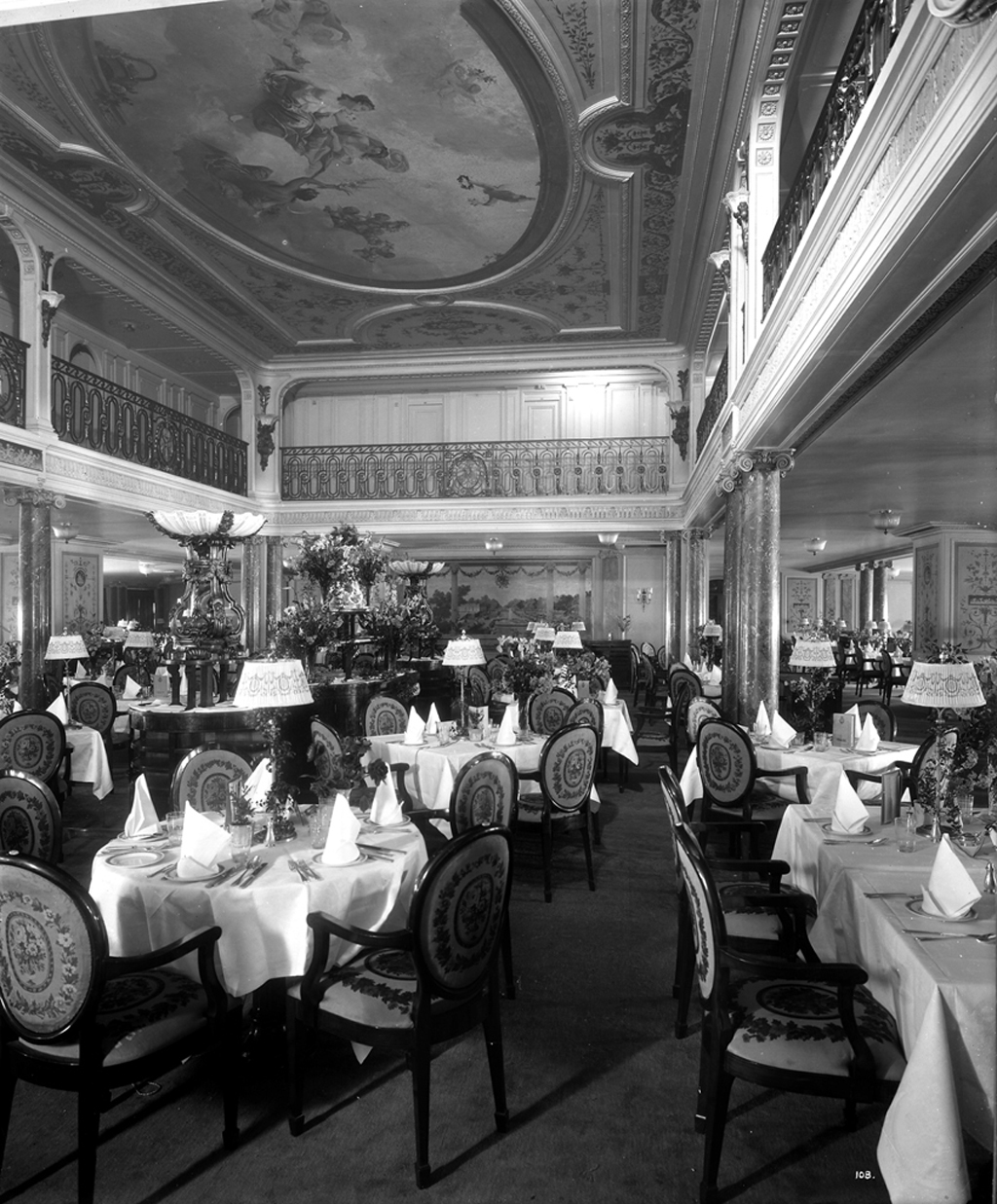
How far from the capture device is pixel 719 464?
309 inches

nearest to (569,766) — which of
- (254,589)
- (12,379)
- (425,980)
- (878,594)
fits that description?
(425,980)

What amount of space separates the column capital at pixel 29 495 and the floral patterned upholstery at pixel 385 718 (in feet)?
15.8

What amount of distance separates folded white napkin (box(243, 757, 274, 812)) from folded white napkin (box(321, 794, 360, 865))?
24.7 inches

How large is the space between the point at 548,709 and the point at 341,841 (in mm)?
4133

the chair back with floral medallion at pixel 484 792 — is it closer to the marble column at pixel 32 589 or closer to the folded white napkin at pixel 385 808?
the folded white napkin at pixel 385 808

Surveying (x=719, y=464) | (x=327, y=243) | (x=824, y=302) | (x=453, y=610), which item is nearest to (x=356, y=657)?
(x=719, y=464)

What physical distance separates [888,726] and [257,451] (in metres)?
11.1

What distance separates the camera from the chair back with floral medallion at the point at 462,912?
2354 mm

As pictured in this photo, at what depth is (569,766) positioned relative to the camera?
486 centimetres

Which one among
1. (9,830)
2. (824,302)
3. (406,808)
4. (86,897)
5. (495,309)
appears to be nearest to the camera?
(86,897)

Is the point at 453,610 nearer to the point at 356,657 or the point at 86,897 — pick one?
the point at 356,657

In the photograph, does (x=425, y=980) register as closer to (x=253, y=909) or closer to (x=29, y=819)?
(x=253, y=909)

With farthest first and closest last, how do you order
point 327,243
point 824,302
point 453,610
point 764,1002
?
1. point 453,610
2. point 327,243
3. point 824,302
4. point 764,1002

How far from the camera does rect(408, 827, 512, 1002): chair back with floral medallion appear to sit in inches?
92.7
